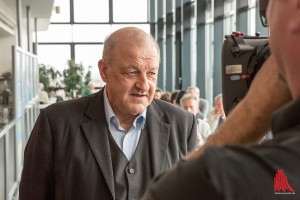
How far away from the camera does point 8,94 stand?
21.3 ft

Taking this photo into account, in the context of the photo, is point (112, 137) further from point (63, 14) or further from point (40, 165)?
point (63, 14)

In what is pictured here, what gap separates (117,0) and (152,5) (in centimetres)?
197

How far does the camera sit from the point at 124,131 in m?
2.19

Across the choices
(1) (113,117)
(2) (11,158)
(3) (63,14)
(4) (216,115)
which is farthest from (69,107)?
(3) (63,14)

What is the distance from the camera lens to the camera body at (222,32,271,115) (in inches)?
37.4

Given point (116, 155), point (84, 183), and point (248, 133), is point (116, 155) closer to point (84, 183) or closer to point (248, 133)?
point (84, 183)

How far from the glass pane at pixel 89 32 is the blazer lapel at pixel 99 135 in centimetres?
2076

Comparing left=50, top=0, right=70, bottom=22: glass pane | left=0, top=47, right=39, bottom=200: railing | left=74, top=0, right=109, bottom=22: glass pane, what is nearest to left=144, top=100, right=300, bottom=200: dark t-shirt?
left=0, top=47, right=39, bottom=200: railing

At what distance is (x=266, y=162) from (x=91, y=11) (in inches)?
899

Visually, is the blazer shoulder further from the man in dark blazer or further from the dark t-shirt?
the dark t-shirt

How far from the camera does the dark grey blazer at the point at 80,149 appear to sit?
80.4 inches

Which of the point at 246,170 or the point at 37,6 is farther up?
the point at 37,6

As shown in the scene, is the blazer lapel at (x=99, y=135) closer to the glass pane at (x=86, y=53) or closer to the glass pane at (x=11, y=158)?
Result: the glass pane at (x=11, y=158)

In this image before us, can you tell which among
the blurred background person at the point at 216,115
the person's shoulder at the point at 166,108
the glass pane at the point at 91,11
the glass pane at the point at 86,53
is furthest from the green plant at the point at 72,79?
the person's shoulder at the point at 166,108
